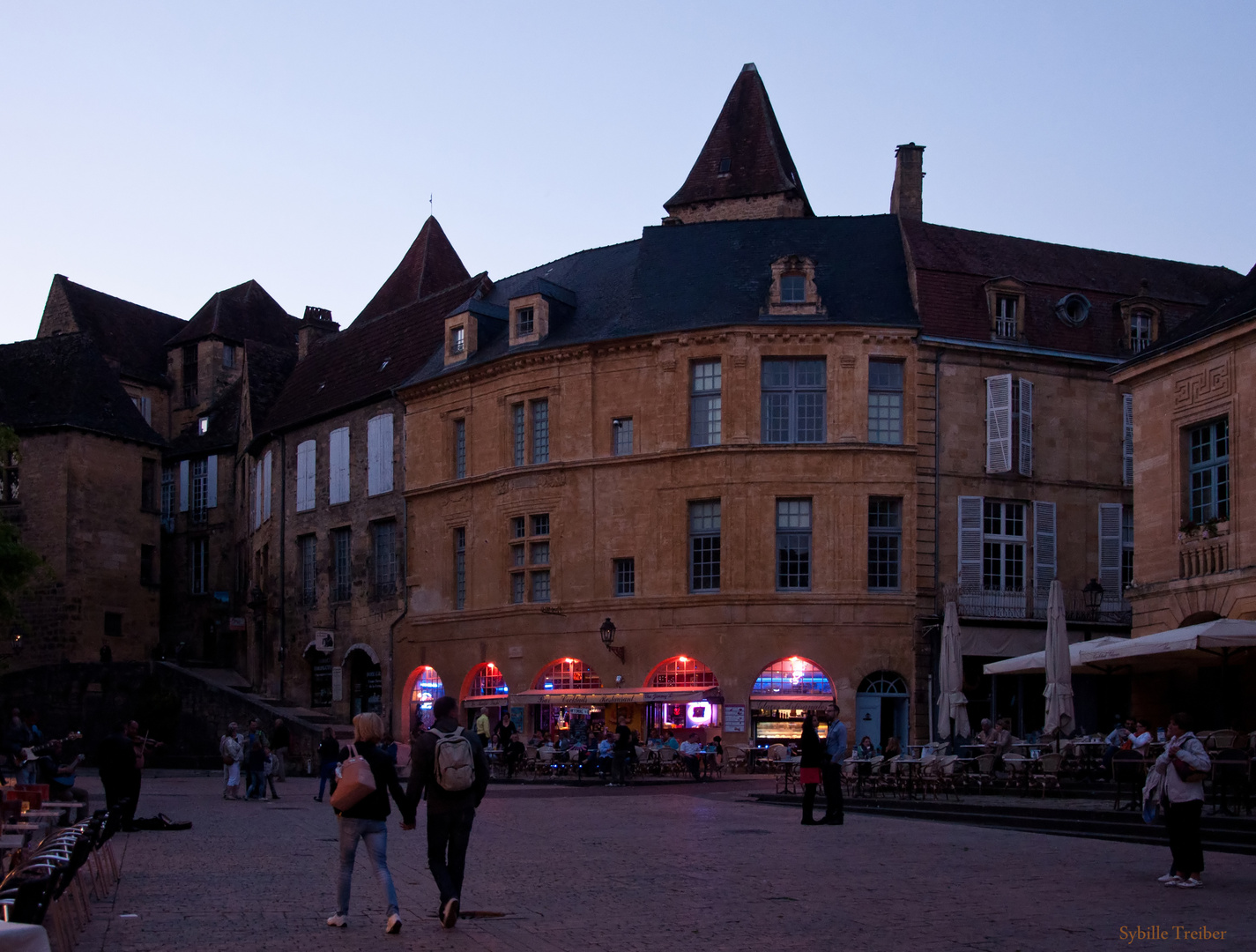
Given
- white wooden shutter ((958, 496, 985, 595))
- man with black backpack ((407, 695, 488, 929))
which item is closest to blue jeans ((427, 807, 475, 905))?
man with black backpack ((407, 695, 488, 929))

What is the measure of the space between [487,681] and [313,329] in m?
18.4

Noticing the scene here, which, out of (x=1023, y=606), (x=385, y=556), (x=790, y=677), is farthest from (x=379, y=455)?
(x=1023, y=606)

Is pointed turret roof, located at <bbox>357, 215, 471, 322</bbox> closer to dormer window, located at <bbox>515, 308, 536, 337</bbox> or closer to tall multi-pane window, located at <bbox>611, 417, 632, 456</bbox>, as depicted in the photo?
dormer window, located at <bbox>515, 308, 536, 337</bbox>

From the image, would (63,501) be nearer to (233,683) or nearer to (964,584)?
(233,683)

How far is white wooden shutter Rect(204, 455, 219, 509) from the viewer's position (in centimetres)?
5431

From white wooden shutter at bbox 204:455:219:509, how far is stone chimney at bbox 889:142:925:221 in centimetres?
2562

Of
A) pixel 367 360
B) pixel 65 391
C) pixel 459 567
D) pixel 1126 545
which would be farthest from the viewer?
pixel 65 391

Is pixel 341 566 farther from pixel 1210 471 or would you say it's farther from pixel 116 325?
pixel 1210 471

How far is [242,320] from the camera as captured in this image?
59.9 m

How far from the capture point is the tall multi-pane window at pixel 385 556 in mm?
42344

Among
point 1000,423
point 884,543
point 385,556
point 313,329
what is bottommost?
point 385,556

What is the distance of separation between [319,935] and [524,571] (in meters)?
27.9

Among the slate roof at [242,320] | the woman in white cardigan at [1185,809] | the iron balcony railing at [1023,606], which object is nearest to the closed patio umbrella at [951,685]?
the iron balcony railing at [1023,606]

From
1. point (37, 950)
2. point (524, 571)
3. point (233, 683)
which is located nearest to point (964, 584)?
point (524, 571)
